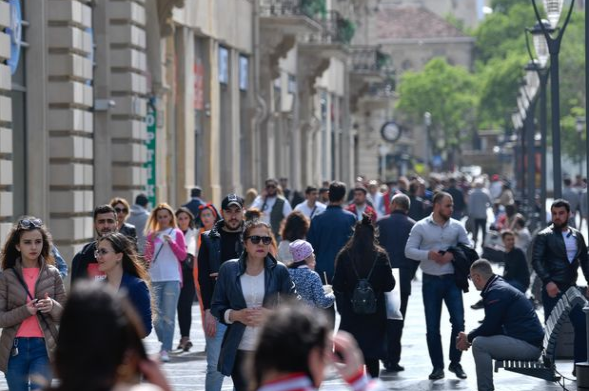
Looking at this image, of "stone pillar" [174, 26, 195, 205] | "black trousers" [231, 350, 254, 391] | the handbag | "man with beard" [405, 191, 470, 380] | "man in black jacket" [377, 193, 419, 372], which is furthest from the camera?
"stone pillar" [174, 26, 195, 205]

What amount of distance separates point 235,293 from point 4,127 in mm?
10230

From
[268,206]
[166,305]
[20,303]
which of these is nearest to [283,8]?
[268,206]

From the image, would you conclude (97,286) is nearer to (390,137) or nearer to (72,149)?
(72,149)

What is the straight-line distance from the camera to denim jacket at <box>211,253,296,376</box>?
396 inches

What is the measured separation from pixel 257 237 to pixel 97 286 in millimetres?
5804

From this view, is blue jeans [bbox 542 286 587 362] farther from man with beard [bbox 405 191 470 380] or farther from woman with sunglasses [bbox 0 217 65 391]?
woman with sunglasses [bbox 0 217 65 391]

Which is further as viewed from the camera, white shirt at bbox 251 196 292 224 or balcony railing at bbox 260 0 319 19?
balcony railing at bbox 260 0 319 19

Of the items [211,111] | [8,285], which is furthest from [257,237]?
[211,111]

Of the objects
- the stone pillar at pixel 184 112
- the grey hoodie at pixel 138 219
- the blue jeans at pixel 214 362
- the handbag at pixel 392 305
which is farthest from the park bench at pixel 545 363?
the stone pillar at pixel 184 112

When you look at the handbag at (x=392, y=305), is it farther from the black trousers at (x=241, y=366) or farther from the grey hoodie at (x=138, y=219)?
the grey hoodie at (x=138, y=219)

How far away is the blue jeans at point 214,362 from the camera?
37.8 ft

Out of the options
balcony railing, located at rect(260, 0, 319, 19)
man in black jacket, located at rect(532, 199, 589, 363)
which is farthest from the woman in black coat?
balcony railing, located at rect(260, 0, 319, 19)

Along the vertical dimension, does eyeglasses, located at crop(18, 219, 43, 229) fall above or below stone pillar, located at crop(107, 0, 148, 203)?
below

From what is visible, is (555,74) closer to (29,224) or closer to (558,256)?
(558,256)
